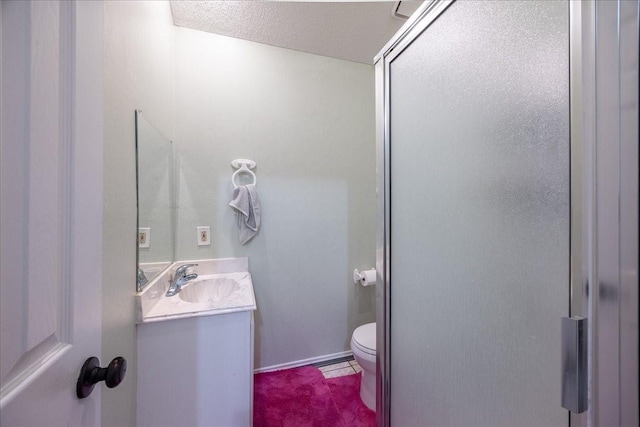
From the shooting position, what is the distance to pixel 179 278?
145cm

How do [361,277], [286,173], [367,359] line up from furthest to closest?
[361,277] → [286,173] → [367,359]

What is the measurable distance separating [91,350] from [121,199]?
0.49 m

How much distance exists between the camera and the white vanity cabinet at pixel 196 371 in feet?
3.35

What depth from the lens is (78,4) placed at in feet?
1.54

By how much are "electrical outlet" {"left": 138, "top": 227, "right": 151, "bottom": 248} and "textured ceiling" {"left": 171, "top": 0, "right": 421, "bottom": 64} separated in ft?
4.57

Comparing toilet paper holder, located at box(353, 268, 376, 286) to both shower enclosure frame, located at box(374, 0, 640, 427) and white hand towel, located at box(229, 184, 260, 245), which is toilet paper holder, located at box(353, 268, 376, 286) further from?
shower enclosure frame, located at box(374, 0, 640, 427)

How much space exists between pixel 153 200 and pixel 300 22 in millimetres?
1454

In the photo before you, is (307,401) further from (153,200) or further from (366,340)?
(153,200)

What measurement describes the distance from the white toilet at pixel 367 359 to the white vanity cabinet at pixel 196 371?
25.9 inches

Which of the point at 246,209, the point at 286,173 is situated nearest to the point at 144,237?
the point at 246,209

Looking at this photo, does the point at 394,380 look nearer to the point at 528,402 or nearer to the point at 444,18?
the point at 528,402

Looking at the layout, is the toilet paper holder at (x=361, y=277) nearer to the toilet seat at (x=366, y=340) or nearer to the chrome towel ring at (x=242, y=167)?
the toilet seat at (x=366, y=340)

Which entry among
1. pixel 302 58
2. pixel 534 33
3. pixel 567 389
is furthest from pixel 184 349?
pixel 302 58

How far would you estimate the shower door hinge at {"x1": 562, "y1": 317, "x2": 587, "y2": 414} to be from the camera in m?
0.38
